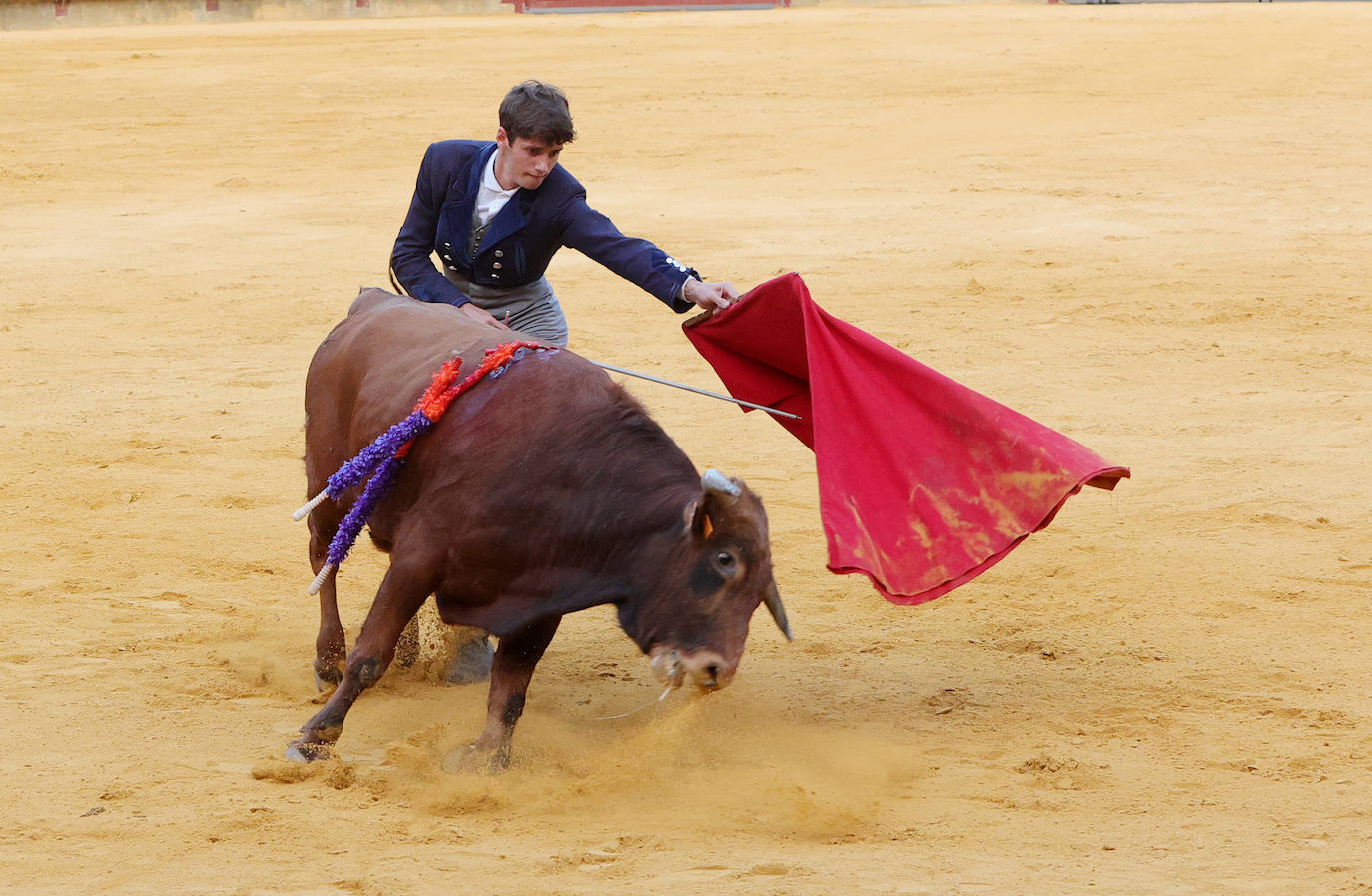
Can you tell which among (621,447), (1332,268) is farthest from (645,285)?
(1332,268)

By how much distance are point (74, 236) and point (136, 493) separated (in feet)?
22.4

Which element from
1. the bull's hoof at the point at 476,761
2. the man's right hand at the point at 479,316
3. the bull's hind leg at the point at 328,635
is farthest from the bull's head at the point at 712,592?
the bull's hind leg at the point at 328,635

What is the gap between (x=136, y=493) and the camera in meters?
6.86

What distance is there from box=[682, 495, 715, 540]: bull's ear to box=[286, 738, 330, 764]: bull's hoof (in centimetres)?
115

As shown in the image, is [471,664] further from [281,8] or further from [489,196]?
[281,8]

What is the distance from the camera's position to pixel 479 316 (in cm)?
489

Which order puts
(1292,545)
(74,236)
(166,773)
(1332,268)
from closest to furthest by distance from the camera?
(166,773)
(1292,545)
(1332,268)
(74,236)

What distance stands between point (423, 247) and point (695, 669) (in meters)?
1.89

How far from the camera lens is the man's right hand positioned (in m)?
4.78

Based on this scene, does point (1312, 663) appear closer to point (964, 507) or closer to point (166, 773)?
point (964, 507)

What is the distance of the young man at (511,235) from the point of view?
469cm

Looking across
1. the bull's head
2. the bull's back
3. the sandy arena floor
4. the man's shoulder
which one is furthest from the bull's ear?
the man's shoulder

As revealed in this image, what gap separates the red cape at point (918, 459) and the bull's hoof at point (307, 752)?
1.49m

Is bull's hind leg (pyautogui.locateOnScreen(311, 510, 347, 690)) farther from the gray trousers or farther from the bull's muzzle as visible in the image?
the bull's muzzle
